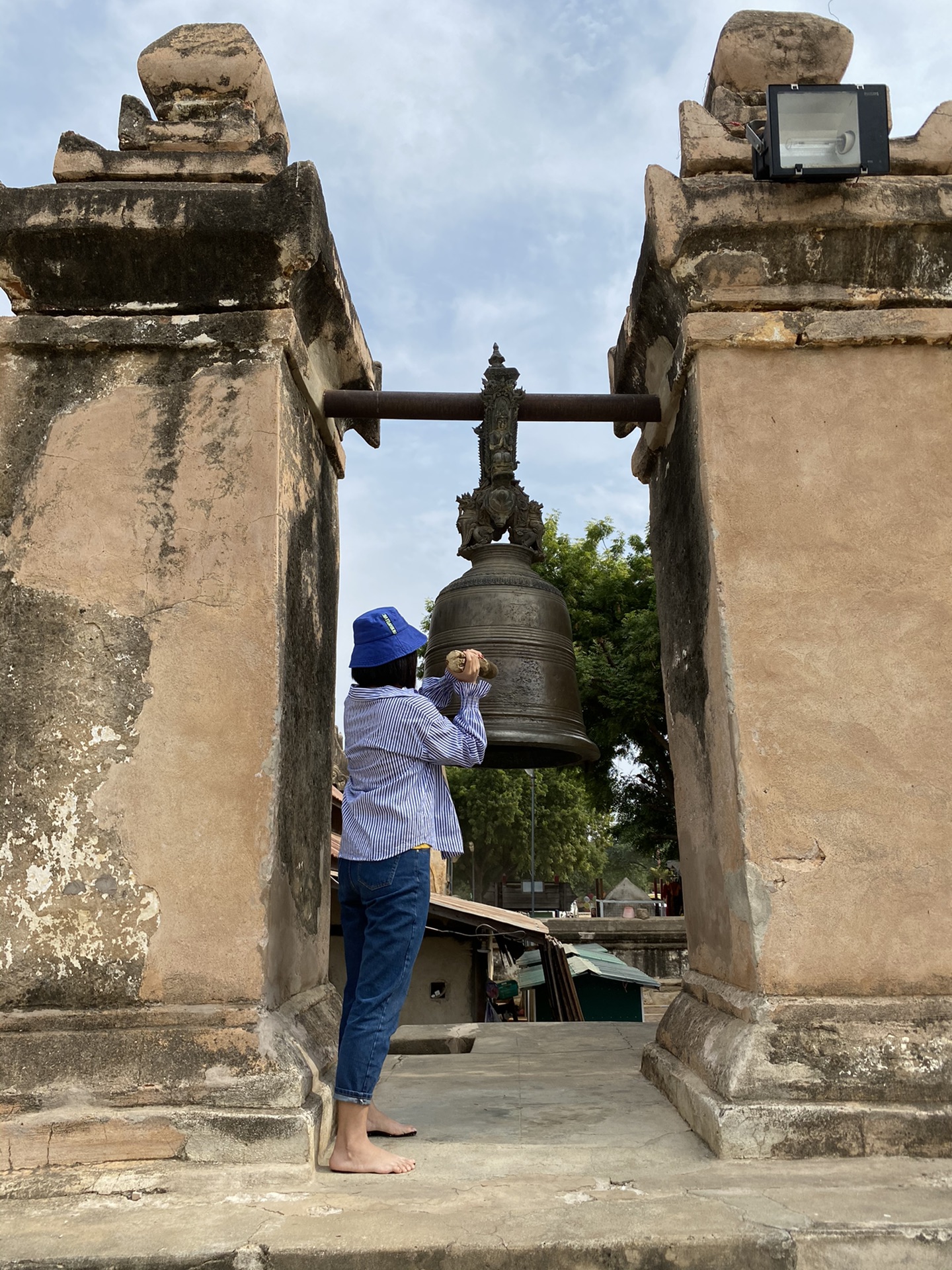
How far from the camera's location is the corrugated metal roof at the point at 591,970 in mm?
10703

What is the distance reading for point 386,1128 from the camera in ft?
9.11

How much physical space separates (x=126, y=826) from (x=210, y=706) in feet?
1.35

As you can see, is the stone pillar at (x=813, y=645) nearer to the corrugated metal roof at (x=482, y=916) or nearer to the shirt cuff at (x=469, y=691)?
the shirt cuff at (x=469, y=691)

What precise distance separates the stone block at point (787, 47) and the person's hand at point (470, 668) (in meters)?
2.42

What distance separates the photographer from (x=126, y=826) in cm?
282

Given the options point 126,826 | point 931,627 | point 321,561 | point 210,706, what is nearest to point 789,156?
point 931,627

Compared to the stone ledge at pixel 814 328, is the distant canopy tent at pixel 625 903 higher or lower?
lower

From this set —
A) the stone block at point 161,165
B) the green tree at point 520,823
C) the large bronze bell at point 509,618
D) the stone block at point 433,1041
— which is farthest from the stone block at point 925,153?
the green tree at point 520,823

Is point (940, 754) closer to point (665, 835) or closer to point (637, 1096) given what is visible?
point (637, 1096)

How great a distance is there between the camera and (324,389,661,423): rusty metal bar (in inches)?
148

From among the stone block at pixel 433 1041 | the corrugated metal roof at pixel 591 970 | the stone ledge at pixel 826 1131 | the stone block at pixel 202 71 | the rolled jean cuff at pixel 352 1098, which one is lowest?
the corrugated metal roof at pixel 591 970

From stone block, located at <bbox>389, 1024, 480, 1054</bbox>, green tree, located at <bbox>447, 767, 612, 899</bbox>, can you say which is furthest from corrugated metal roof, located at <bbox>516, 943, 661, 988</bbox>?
green tree, located at <bbox>447, 767, 612, 899</bbox>

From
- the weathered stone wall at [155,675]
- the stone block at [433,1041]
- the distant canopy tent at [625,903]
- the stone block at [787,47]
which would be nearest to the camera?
the weathered stone wall at [155,675]

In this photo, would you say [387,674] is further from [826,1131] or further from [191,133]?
[191,133]
